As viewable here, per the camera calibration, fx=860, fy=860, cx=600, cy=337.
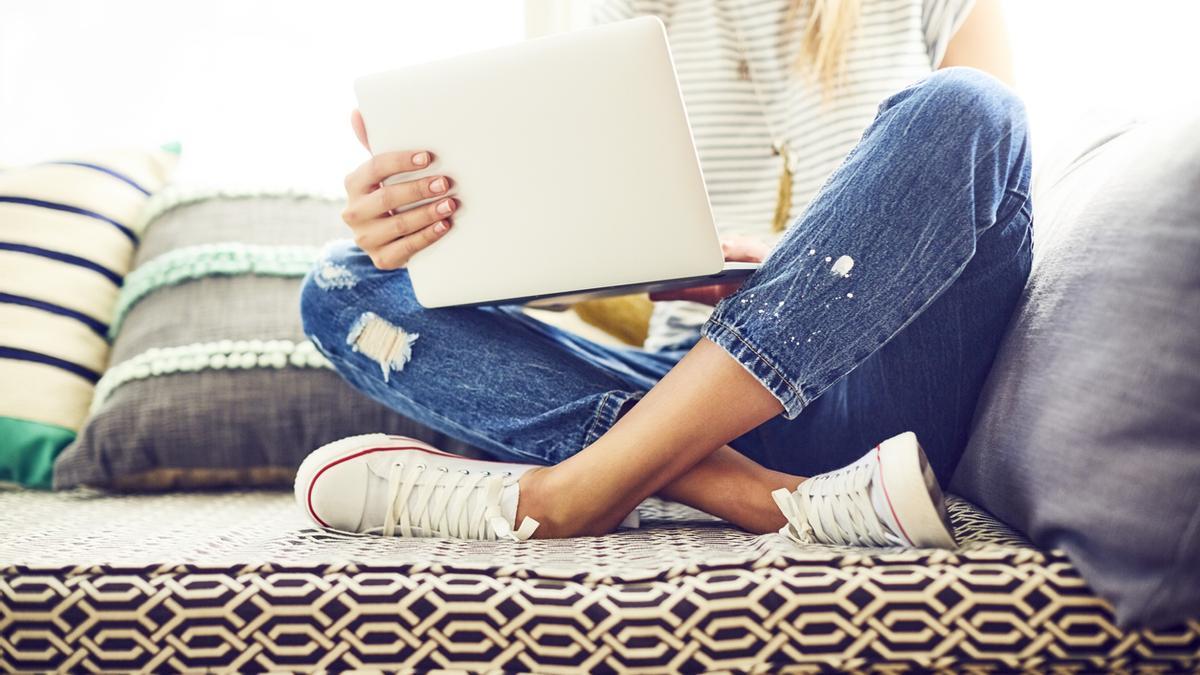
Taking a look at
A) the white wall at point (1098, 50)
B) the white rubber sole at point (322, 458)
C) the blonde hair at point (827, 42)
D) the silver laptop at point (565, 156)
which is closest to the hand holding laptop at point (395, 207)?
the silver laptop at point (565, 156)

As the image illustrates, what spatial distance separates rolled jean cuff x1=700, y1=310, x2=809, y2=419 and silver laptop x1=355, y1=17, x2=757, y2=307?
0.18ft

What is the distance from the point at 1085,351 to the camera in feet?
1.85

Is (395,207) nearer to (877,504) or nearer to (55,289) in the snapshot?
(877,504)

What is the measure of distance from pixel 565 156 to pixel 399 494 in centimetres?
33

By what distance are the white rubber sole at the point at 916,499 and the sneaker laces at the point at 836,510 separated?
25 millimetres

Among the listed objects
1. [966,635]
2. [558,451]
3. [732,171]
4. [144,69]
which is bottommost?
[966,635]

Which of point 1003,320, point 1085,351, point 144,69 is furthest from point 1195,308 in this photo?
point 144,69

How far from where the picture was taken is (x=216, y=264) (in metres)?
1.18

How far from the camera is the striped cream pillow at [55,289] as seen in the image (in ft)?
3.67

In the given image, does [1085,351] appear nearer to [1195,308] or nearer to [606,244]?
[1195,308]

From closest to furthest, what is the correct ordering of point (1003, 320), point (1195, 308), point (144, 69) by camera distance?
point (1195, 308) < point (1003, 320) < point (144, 69)

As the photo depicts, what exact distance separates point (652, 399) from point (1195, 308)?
0.36 metres

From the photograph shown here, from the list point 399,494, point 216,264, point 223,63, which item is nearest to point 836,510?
point 399,494

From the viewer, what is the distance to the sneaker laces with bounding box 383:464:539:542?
28.7 inches
